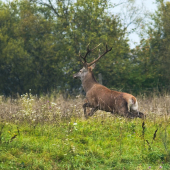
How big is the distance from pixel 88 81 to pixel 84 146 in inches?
192

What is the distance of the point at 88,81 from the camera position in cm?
1122

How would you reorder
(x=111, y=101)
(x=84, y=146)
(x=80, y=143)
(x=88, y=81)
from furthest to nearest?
1. (x=88, y=81)
2. (x=111, y=101)
3. (x=80, y=143)
4. (x=84, y=146)

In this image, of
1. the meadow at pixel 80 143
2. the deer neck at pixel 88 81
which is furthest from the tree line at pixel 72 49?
the meadow at pixel 80 143

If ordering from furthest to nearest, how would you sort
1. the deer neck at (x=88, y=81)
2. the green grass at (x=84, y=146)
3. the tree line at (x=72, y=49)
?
the tree line at (x=72, y=49) < the deer neck at (x=88, y=81) < the green grass at (x=84, y=146)

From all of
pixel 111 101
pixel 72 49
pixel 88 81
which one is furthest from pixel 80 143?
pixel 72 49

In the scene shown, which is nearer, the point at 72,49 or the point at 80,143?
the point at 80,143

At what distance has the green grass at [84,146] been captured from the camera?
5559mm

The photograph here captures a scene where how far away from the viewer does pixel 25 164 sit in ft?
17.8

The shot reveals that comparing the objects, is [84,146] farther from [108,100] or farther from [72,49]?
[72,49]

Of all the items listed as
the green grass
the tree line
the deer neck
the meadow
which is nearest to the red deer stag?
the deer neck

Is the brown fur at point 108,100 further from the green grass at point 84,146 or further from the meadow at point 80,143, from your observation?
the green grass at point 84,146

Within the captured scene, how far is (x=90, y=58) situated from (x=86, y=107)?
11855mm

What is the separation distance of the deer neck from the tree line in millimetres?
11019

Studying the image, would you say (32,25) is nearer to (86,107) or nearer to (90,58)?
(90,58)
